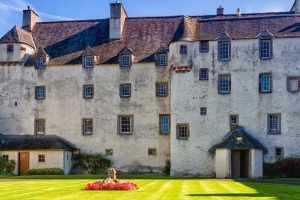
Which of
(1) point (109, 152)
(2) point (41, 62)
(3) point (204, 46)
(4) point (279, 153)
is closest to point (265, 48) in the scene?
(3) point (204, 46)

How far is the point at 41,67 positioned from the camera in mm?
49969

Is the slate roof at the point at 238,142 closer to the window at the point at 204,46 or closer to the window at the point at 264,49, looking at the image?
the window at the point at 264,49

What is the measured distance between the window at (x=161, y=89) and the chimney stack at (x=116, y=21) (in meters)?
7.07

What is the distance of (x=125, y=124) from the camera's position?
48281 mm

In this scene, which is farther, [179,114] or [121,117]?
[121,117]

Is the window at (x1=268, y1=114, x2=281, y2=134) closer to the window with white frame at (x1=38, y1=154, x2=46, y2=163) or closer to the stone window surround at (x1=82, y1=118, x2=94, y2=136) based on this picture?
the stone window surround at (x1=82, y1=118, x2=94, y2=136)

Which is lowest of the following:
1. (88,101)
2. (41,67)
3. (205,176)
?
(205,176)

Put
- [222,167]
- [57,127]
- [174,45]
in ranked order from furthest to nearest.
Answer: [57,127]
[174,45]
[222,167]

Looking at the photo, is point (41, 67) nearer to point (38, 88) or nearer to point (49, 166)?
point (38, 88)

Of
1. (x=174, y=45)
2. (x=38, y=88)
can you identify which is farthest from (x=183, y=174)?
(x=38, y=88)

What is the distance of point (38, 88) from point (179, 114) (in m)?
14.5

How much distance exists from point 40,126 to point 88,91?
5.91 meters

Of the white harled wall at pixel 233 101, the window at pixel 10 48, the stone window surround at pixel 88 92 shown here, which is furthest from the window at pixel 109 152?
the window at pixel 10 48

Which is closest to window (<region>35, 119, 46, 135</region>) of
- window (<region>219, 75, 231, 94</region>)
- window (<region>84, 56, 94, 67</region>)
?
window (<region>84, 56, 94, 67</region>)
